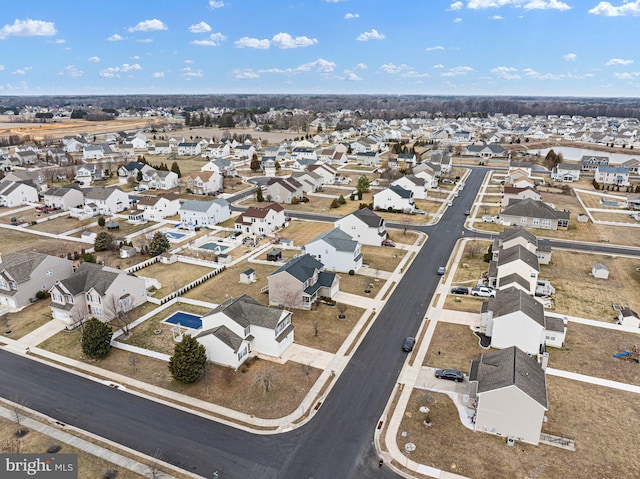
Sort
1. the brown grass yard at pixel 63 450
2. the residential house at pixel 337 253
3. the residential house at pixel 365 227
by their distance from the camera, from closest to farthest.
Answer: the brown grass yard at pixel 63 450, the residential house at pixel 337 253, the residential house at pixel 365 227

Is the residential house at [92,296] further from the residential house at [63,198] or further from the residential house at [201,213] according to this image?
the residential house at [63,198]

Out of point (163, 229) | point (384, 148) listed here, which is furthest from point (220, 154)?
point (163, 229)

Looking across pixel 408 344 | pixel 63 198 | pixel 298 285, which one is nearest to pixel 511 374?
pixel 408 344

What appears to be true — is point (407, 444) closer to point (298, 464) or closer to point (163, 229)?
point (298, 464)

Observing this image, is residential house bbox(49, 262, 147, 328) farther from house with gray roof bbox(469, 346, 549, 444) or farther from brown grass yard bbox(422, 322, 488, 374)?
house with gray roof bbox(469, 346, 549, 444)

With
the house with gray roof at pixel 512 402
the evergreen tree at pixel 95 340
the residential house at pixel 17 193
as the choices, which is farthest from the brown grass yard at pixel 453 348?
the residential house at pixel 17 193

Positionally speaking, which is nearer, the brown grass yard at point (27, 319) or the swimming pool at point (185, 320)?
the brown grass yard at point (27, 319)

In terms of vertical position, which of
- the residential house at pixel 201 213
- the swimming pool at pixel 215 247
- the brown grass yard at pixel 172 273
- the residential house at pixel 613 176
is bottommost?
the brown grass yard at pixel 172 273
